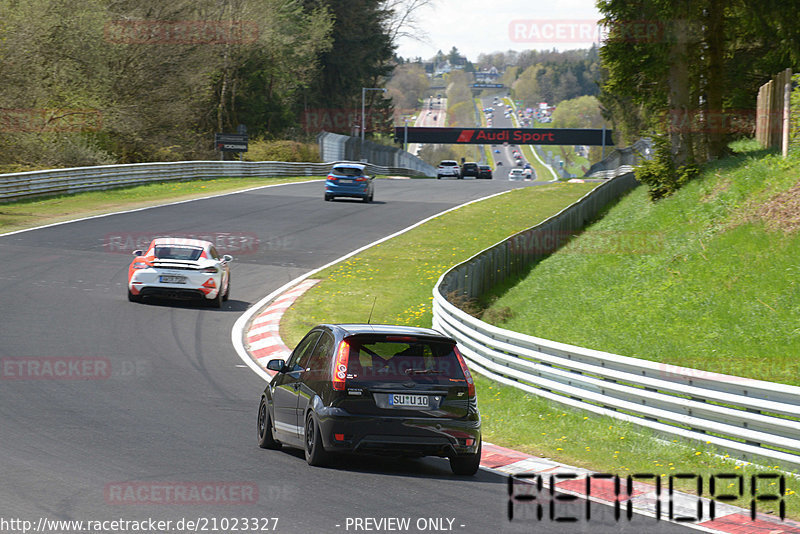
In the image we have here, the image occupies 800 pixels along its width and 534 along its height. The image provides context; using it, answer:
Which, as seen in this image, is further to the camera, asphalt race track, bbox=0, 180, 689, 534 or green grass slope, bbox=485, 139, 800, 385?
green grass slope, bbox=485, 139, 800, 385

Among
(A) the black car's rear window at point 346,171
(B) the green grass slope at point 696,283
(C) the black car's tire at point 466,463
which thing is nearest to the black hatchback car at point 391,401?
(C) the black car's tire at point 466,463

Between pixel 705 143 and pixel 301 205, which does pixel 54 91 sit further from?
pixel 705 143

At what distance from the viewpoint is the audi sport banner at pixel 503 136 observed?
371ft

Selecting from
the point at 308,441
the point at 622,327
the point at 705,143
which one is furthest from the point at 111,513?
the point at 705,143

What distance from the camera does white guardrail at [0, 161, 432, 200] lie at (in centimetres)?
3756

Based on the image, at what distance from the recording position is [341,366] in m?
9.15

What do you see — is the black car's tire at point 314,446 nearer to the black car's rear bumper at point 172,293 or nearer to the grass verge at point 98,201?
the black car's rear bumper at point 172,293

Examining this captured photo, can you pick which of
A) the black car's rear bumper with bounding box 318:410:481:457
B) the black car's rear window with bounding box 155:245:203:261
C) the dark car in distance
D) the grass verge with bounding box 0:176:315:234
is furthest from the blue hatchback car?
the dark car in distance

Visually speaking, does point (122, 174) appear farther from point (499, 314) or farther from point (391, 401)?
point (391, 401)

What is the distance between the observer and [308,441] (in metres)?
9.38

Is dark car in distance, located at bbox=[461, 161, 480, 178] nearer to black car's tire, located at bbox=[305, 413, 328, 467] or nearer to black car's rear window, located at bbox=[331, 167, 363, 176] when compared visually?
black car's rear window, located at bbox=[331, 167, 363, 176]

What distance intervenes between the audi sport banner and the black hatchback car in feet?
342

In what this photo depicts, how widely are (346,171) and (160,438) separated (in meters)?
Answer: 34.4

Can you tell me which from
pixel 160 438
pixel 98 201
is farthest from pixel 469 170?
pixel 160 438
